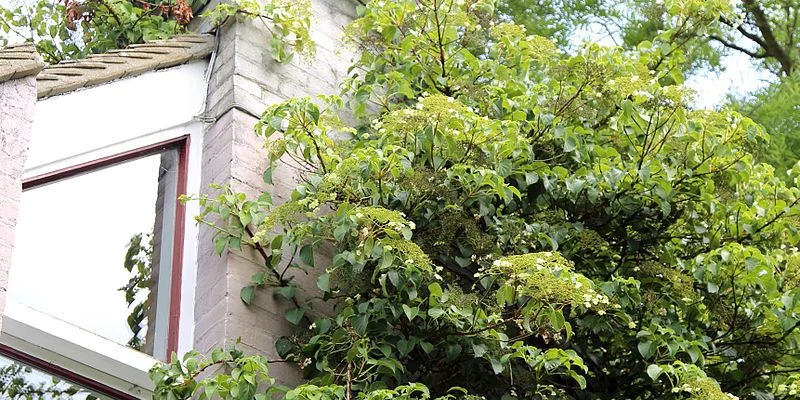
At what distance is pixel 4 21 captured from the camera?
7312mm

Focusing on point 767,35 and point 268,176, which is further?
point 767,35

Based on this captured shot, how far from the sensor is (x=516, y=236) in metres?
5.58

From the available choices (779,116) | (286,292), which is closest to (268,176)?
(286,292)

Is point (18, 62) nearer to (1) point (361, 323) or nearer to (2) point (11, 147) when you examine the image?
(2) point (11, 147)

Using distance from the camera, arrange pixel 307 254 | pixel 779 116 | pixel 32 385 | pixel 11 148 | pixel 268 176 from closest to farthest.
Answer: pixel 11 148 < pixel 32 385 < pixel 307 254 < pixel 268 176 < pixel 779 116

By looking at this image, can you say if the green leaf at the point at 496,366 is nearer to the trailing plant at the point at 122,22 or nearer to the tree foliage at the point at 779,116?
the trailing plant at the point at 122,22

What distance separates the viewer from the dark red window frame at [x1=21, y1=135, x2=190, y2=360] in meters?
5.56

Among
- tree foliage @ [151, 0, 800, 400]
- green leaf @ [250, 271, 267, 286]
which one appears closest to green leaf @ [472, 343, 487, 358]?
tree foliage @ [151, 0, 800, 400]

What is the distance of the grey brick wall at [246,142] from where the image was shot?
548 cm

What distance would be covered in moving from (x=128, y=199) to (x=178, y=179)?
0.32 m

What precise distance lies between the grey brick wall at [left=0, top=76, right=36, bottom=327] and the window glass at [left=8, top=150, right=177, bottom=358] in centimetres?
68

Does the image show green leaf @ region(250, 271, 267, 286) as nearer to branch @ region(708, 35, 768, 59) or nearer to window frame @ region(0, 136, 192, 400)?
window frame @ region(0, 136, 192, 400)

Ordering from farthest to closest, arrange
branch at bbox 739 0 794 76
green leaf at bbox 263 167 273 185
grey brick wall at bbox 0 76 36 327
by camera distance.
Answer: branch at bbox 739 0 794 76, green leaf at bbox 263 167 273 185, grey brick wall at bbox 0 76 36 327

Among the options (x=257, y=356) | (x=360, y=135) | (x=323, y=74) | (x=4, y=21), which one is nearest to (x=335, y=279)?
(x=257, y=356)
